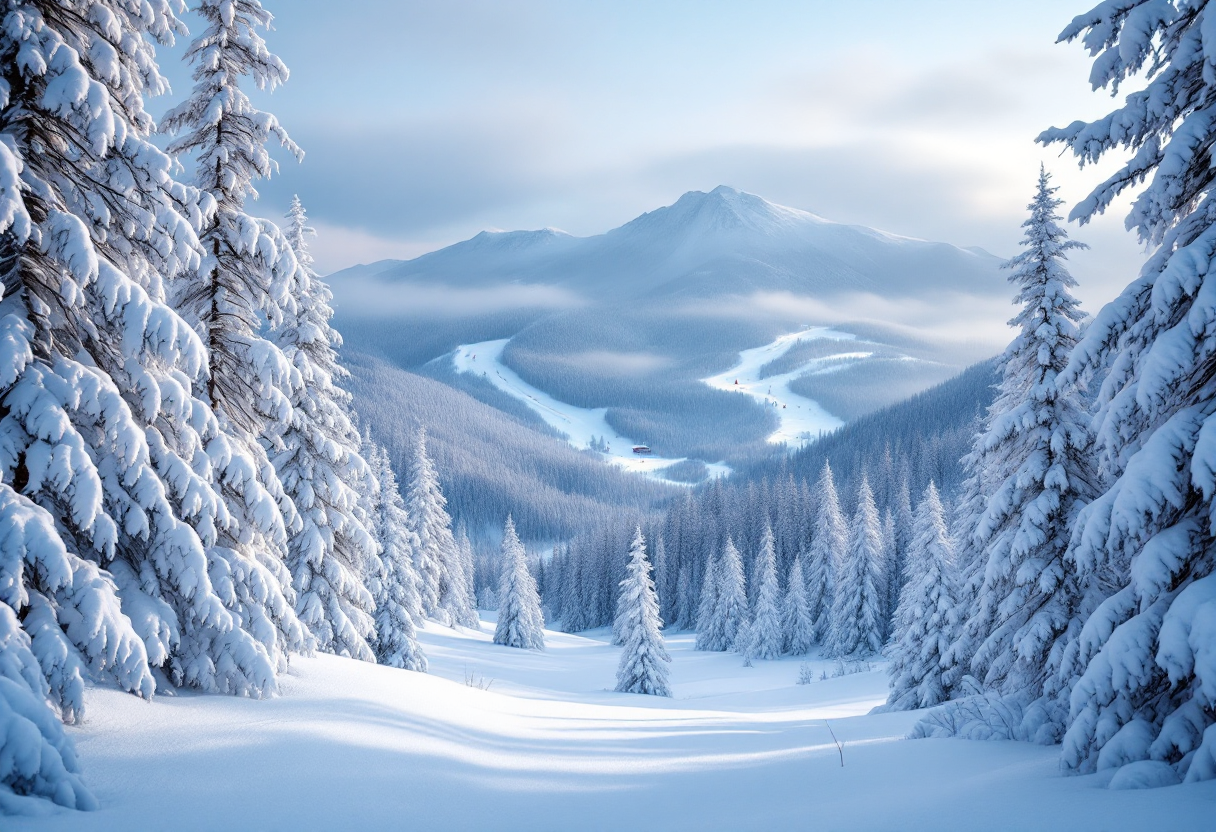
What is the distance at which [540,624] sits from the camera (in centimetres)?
5253

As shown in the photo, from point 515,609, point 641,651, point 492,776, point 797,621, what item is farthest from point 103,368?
point 797,621

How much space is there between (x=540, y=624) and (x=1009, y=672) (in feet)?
142

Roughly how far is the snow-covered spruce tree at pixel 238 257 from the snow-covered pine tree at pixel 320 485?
5745 mm

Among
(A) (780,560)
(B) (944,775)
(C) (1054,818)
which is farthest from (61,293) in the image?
(A) (780,560)

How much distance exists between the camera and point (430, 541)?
1941 inches

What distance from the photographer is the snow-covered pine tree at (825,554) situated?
58656 millimetres

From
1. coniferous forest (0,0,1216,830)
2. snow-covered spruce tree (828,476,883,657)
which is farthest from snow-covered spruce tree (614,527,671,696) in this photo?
snow-covered spruce tree (828,476,883,657)

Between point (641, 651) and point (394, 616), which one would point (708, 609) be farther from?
point (394, 616)

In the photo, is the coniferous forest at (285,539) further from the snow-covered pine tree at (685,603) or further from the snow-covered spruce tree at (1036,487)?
the snow-covered pine tree at (685,603)

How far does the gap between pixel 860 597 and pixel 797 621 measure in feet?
22.9

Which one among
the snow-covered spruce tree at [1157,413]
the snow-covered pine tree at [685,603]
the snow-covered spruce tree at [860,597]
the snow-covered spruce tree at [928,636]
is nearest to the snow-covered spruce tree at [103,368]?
the snow-covered spruce tree at [1157,413]

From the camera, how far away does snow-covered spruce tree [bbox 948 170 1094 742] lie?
41.4ft

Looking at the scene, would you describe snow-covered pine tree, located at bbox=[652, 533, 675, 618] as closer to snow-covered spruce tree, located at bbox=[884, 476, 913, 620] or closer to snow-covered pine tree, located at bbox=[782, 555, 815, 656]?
snow-covered spruce tree, located at bbox=[884, 476, 913, 620]

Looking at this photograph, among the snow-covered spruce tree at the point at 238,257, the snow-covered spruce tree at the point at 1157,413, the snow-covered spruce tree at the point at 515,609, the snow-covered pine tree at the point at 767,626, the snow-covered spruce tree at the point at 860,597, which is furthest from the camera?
the snow-covered pine tree at the point at 767,626
